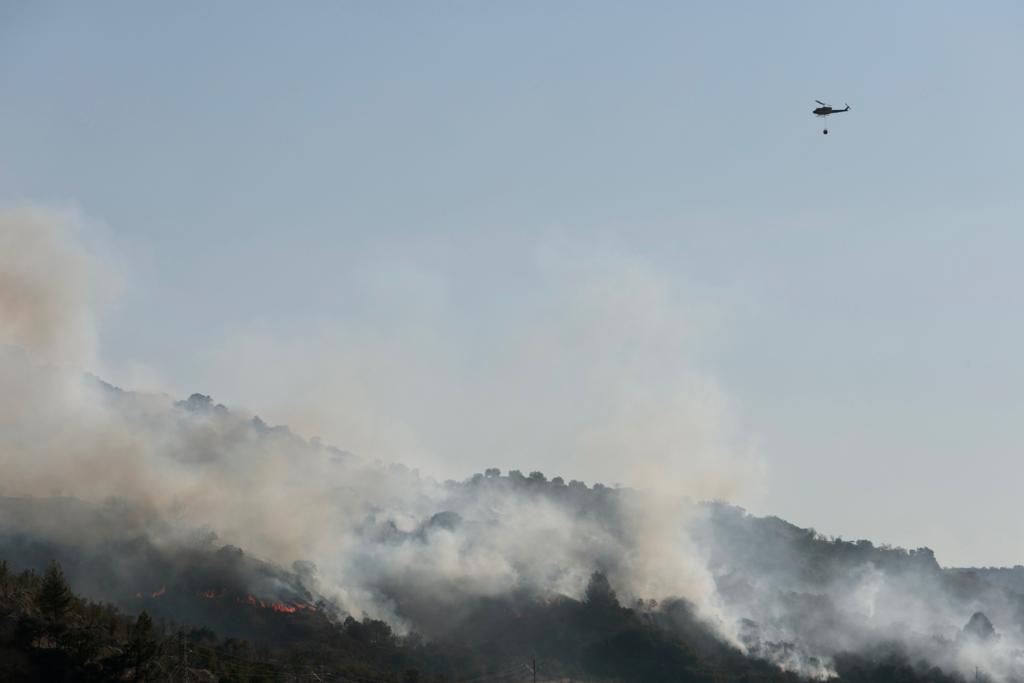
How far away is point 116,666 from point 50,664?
9.62 meters

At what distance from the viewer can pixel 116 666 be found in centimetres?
19800

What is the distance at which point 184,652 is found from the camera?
199 m

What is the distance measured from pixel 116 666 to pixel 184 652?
32.7 feet

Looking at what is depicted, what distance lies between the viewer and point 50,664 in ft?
649

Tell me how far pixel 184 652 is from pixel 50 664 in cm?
1947
